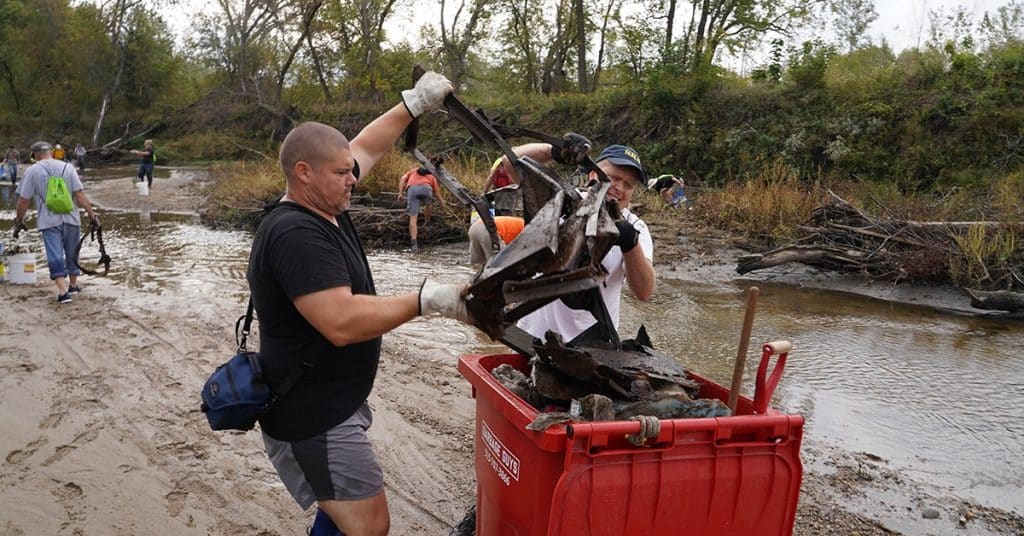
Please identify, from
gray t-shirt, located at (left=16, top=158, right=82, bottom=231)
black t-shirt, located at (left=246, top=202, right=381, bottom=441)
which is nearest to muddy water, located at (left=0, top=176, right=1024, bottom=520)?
gray t-shirt, located at (left=16, top=158, right=82, bottom=231)

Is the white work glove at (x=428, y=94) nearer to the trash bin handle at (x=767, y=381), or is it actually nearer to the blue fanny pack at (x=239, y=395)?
the blue fanny pack at (x=239, y=395)

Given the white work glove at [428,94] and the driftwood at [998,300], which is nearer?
the white work glove at [428,94]

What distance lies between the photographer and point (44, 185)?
7.73 metres

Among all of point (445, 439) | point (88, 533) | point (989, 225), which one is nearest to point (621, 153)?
point (445, 439)

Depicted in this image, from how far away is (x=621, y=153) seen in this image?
119 inches

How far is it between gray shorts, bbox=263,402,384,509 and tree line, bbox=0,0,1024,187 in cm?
1550

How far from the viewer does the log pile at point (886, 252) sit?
8453 millimetres

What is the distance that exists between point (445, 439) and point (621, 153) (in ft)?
7.02

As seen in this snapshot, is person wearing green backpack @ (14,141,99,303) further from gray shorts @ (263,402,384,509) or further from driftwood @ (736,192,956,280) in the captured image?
driftwood @ (736,192,956,280)

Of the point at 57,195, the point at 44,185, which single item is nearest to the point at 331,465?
the point at 57,195

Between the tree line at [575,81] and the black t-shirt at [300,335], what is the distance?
50.8 ft

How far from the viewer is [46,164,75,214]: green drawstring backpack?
765 cm

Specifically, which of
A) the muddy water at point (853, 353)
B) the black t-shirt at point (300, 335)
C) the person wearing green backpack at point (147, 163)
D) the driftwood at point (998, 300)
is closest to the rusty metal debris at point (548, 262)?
the black t-shirt at point (300, 335)

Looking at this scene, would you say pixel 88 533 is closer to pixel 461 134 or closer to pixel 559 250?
pixel 559 250
